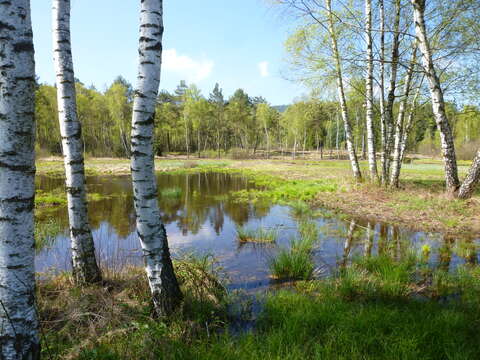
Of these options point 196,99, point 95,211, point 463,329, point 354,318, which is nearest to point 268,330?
point 354,318

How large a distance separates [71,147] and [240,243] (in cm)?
488

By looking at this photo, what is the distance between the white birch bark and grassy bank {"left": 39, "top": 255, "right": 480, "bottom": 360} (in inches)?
14.5

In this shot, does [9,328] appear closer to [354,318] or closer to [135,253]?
[354,318]

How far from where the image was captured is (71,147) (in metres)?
3.81

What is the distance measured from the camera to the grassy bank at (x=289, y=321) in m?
2.55

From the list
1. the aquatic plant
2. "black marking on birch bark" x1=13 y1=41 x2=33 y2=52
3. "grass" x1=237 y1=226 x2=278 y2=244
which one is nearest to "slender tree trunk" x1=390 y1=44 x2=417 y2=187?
the aquatic plant

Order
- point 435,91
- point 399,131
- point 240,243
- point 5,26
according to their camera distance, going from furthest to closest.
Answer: point 399,131 → point 435,91 → point 240,243 → point 5,26

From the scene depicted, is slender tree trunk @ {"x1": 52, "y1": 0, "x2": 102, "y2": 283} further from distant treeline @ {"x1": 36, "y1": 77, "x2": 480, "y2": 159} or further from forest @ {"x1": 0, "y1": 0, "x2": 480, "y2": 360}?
distant treeline @ {"x1": 36, "y1": 77, "x2": 480, "y2": 159}

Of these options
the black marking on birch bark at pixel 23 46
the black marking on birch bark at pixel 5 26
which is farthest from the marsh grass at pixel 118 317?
the black marking on birch bark at pixel 5 26

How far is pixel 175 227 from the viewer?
910 centimetres

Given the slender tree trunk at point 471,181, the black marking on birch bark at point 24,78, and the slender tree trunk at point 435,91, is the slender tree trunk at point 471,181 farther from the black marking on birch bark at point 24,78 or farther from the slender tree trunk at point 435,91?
the black marking on birch bark at point 24,78

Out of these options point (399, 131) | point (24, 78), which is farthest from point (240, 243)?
point (399, 131)

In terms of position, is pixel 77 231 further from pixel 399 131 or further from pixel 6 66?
pixel 399 131

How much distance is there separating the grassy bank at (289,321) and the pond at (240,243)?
0.99 metres
